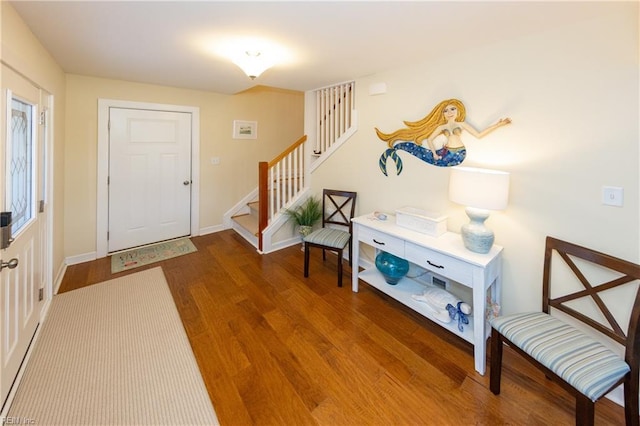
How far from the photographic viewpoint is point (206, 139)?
4.33 m

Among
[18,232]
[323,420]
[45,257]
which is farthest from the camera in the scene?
[45,257]

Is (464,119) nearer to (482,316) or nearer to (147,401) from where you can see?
(482,316)

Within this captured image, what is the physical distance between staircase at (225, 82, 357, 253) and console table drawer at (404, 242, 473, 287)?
1.84m

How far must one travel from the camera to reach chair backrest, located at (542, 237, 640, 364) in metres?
1.41

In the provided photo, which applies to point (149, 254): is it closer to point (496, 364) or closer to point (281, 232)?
point (281, 232)

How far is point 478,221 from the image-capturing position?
2.06 metres

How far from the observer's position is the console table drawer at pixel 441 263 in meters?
1.95

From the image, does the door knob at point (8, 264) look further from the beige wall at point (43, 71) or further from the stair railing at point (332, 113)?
the stair railing at point (332, 113)

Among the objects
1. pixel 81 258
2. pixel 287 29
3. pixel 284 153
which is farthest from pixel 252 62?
pixel 81 258

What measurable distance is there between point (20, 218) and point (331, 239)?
251 centimetres

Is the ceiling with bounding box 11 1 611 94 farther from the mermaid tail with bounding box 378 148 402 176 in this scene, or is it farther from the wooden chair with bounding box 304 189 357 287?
the wooden chair with bounding box 304 189 357 287

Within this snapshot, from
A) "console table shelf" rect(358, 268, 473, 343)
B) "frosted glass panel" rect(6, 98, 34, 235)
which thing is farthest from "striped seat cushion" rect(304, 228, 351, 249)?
"frosted glass panel" rect(6, 98, 34, 235)

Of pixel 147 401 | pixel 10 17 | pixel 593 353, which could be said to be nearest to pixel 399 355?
pixel 593 353

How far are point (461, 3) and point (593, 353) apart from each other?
2036 mm
